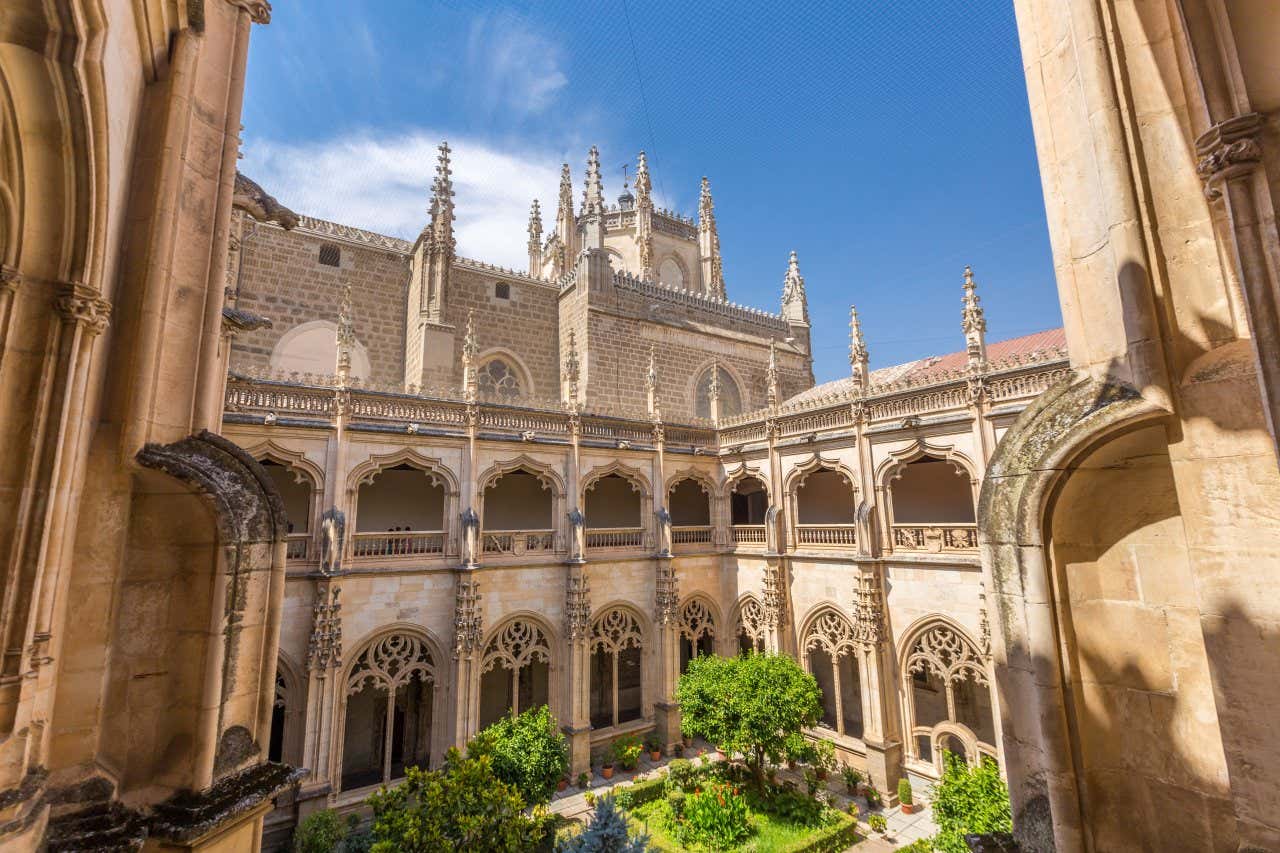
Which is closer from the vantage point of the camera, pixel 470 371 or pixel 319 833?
pixel 319 833

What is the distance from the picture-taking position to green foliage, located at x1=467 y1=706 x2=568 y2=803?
35.7 feet

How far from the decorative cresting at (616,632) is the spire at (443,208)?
1230cm

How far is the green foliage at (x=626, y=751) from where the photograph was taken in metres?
14.3

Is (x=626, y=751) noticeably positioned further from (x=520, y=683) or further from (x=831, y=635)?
(x=831, y=635)

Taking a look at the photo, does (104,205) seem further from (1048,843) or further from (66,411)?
(1048,843)

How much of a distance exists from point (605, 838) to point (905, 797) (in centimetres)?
809

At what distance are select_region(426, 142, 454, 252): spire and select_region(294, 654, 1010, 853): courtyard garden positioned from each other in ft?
46.5

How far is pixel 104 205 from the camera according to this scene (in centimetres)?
293

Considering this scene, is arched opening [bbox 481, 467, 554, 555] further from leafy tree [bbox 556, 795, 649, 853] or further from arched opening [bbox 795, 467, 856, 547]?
leafy tree [bbox 556, 795, 649, 853]

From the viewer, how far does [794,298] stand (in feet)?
88.1

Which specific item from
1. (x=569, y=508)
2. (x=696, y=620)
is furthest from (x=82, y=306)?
(x=696, y=620)

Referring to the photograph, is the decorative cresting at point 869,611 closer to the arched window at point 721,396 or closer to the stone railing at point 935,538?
the stone railing at point 935,538

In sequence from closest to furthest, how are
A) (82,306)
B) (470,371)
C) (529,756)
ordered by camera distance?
(82,306) < (529,756) < (470,371)

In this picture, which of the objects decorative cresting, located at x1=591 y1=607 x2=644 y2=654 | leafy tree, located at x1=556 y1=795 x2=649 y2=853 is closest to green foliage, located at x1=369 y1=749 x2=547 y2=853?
leafy tree, located at x1=556 y1=795 x2=649 y2=853
